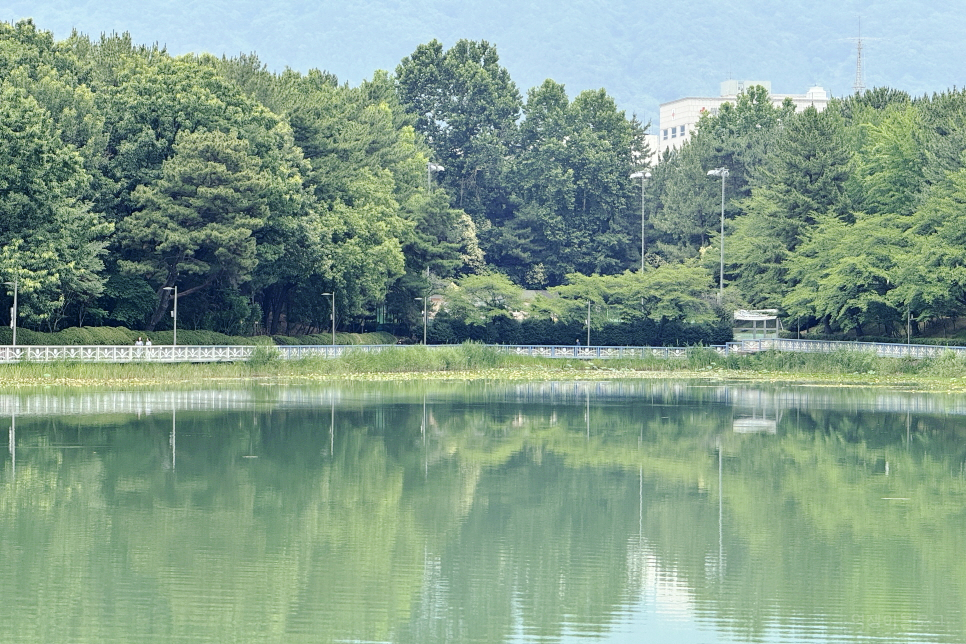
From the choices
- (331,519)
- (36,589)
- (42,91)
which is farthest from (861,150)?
(36,589)

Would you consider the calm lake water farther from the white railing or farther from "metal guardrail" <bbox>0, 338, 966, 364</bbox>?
"metal guardrail" <bbox>0, 338, 966, 364</bbox>

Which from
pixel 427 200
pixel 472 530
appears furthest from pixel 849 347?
pixel 472 530

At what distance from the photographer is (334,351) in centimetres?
6656

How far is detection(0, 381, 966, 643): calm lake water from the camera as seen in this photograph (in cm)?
1487

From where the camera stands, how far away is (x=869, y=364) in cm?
6481

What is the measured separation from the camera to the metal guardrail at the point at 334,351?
53.0 meters

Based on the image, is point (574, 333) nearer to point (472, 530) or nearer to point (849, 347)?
point (849, 347)

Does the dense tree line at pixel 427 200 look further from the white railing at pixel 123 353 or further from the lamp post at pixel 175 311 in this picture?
the white railing at pixel 123 353

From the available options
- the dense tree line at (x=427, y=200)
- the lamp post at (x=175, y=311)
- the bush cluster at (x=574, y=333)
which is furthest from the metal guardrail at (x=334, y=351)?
the bush cluster at (x=574, y=333)

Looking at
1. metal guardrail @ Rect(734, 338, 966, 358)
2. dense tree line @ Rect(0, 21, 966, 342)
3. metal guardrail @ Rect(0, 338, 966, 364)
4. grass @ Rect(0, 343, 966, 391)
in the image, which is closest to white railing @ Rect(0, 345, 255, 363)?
metal guardrail @ Rect(0, 338, 966, 364)

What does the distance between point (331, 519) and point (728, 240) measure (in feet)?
244

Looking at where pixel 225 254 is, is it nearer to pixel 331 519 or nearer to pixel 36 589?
pixel 331 519

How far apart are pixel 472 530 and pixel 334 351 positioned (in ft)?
154

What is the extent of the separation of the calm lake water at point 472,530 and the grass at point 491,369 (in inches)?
511
